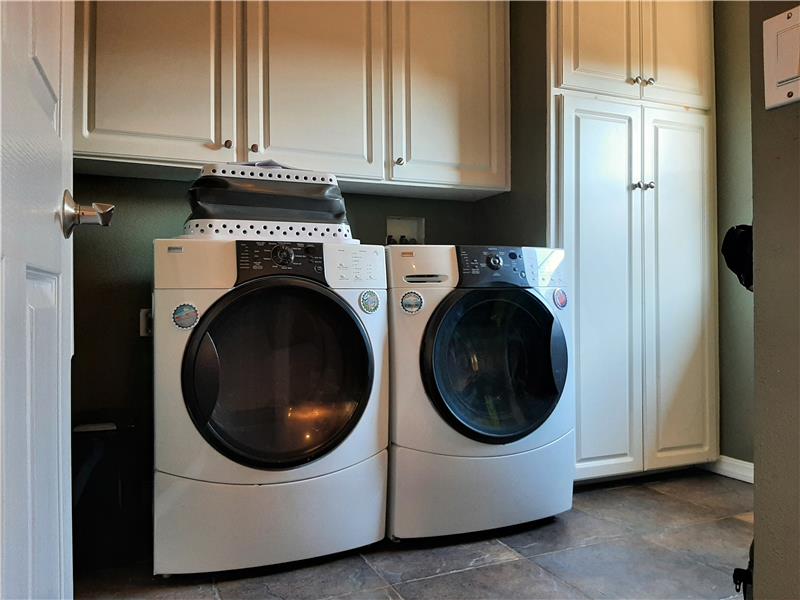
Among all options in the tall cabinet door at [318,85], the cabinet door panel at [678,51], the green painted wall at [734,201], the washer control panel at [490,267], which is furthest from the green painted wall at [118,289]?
the green painted wall at [734,201]

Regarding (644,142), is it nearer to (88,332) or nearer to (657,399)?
(657,399)

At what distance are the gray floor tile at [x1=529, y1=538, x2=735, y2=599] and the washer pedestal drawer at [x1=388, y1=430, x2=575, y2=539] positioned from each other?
20cm

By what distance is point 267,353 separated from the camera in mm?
1720

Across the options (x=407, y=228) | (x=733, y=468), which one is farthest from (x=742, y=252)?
(x=733, y=468)

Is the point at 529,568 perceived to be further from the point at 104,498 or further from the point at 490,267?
the point at 104,498

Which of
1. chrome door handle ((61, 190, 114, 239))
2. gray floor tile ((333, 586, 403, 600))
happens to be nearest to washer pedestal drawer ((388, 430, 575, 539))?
gray floor tile ((333, 586, 403, 600))

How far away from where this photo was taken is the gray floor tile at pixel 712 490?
7.27 ft

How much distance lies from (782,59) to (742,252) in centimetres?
51

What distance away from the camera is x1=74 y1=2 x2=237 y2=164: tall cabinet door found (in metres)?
1.88

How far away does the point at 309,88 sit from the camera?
2.14m

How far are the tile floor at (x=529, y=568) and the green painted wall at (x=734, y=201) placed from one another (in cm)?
49

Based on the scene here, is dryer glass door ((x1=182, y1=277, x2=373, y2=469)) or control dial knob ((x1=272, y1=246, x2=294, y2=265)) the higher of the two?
control dial knob ((x1=272, y1=246, x2=294, y2=265))

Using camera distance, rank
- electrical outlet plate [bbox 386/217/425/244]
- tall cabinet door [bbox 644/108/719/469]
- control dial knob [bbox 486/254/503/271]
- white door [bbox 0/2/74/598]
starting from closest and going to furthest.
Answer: white door [bbox 0/2/74/598] → control dial knob [bbox 486/254/503/271] → tall cabinet door [bbox 644/108/719/469] → electrical outlet plate [bbox 386/217/425/244]

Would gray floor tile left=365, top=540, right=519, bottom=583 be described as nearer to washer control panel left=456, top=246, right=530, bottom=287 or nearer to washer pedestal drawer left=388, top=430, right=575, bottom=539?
washer pedestal drawer left=388, top=430, right=575, bottom=539
